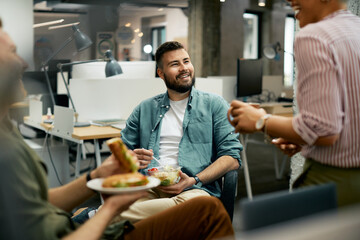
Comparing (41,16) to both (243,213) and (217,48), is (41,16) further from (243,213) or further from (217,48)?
(243,213)

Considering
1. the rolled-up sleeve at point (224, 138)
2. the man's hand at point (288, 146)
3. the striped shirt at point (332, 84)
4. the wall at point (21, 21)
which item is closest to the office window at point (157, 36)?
the rolled-up sleeve at point (224, 138)

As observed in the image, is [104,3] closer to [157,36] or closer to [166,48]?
[157,36]

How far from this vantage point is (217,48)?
24.7ft

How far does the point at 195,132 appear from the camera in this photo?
2.21 meters

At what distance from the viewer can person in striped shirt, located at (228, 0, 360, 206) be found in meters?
1.06

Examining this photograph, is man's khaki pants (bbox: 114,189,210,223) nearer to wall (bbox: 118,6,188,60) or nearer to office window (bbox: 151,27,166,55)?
wall (bbox: 118,6,188,60)

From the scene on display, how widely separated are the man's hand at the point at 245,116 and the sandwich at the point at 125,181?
12.5 inches

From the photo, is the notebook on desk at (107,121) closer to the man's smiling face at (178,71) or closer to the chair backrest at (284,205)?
the man's smiling face at (178,71)

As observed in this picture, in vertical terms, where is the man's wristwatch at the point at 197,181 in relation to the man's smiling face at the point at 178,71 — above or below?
below

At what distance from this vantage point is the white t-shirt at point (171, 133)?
7.27 feet

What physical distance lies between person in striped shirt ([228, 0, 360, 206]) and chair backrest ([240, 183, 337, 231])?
0.15 metres

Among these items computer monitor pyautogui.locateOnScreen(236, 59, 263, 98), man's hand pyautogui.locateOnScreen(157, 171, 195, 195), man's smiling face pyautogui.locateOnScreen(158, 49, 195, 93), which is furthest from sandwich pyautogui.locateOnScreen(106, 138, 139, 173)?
computer monitor pyautogui.locateOnScreen(236, 59, 263, 98)

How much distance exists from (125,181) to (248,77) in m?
3.60

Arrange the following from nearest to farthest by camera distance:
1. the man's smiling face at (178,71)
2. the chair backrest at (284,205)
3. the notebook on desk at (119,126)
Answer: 1. the chair backrest at (284,205)
2. the man's smiling face at (178,71)
3. the notebook on desk at (119,126)
